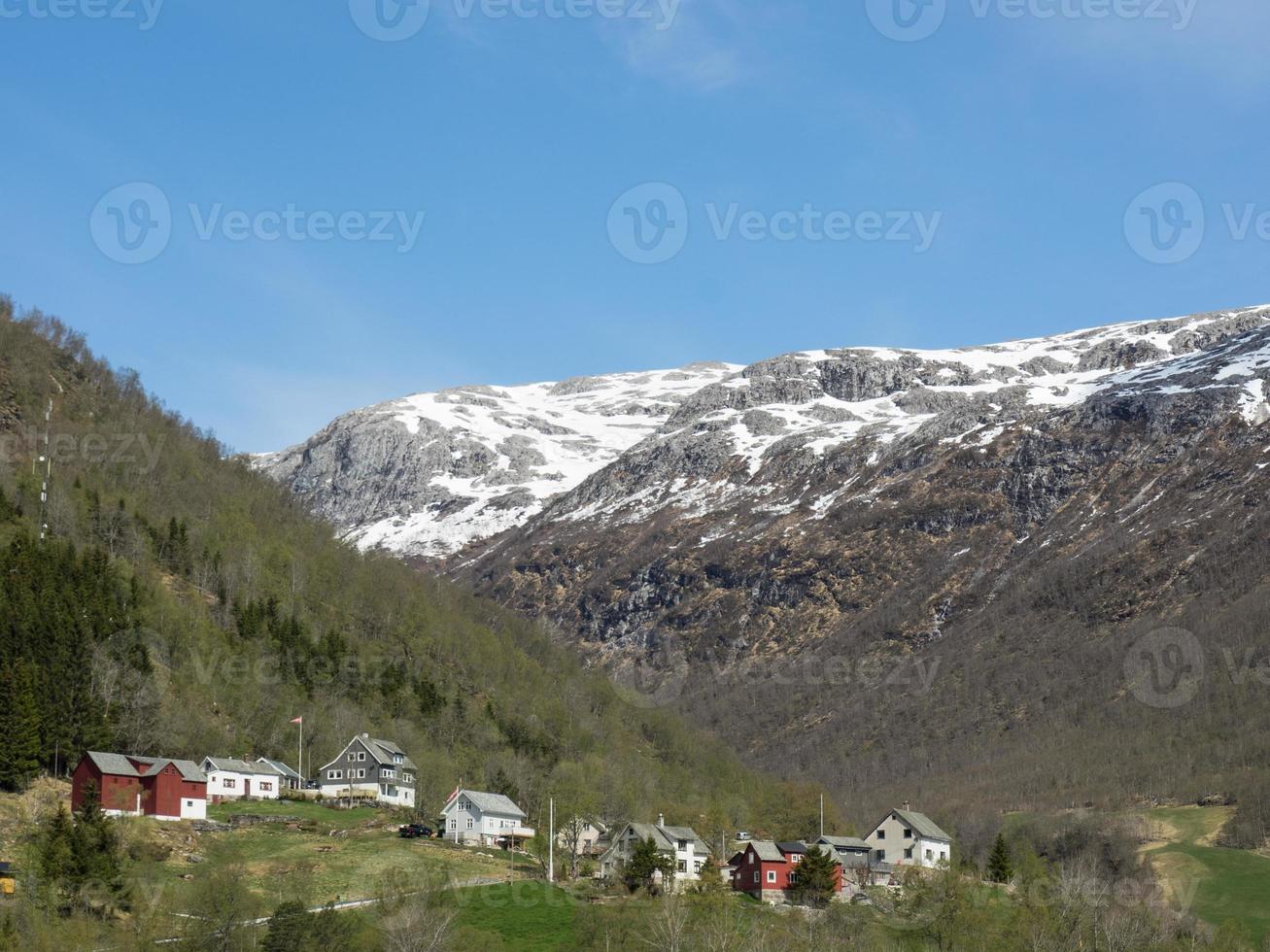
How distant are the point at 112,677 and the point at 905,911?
65958 mm

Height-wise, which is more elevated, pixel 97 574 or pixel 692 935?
pixel 97 574

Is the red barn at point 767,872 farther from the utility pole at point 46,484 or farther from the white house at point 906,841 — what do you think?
the utility pole at point 46,484

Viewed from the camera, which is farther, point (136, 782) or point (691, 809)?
point (691, 809)

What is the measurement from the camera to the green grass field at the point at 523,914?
92000 mm

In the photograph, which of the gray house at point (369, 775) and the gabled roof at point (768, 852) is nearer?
the gabled roof at point (768, 852)

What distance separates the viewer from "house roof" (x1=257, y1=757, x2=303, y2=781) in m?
130

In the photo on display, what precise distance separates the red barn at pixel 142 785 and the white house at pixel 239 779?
26.1ft

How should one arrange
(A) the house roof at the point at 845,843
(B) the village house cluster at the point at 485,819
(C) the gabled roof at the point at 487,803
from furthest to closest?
(A) the house roof at the point at 845,843, (C) the gabled roof at the point at 487,803, (B) the village house cluster at the point at 485,819

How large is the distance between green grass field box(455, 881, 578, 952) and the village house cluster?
34.9ft

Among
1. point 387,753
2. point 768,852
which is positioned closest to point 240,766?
point 387,753

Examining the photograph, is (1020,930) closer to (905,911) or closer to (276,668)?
(905,911)

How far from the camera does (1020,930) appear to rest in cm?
9875

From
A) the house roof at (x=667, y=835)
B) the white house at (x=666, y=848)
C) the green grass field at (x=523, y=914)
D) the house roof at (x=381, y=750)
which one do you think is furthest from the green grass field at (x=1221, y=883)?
the house roof at (x=381, y=750)

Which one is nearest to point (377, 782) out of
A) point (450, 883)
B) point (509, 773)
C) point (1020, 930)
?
point (509, 773)
